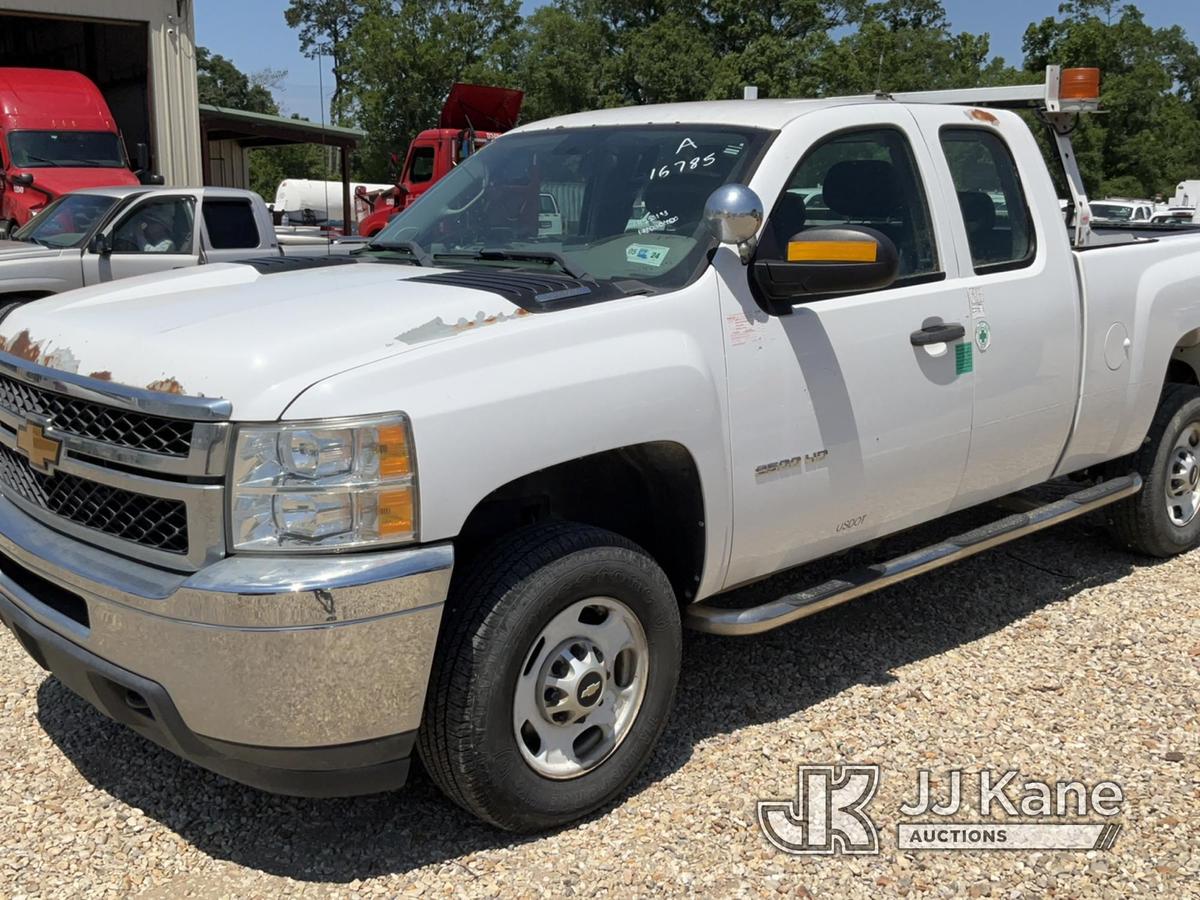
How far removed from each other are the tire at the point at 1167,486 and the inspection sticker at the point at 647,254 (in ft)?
9.70

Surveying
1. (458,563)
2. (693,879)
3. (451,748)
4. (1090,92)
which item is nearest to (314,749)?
(451,748)

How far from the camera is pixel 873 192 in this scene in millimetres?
4227

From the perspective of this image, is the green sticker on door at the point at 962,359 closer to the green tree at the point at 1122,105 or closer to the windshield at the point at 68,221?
the windshield at the point at 68,221

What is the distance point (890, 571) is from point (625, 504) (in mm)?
1056

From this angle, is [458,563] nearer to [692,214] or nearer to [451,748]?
[451,748]

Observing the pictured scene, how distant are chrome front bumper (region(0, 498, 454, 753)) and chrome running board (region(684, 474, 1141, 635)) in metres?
1.10

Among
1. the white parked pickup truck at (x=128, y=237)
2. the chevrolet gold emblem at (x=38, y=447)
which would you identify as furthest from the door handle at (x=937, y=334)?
the white parked pickup truck at (x=128, y=237)

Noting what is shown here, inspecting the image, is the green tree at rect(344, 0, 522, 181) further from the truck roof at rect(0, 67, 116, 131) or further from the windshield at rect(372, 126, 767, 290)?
the windshield at rect(372, 126, 767, 290)

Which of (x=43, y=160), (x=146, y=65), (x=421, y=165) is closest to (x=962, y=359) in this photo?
(x=43, y=160)

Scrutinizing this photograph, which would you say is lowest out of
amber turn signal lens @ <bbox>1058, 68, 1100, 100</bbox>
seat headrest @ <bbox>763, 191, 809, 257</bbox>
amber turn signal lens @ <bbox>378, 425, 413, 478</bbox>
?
amber turn signal lens @ <bbox>378, 425, 413, 478</bbox>

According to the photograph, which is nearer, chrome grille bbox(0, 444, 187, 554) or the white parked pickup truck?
chrome grille bbox(0, 444, 187, 554)

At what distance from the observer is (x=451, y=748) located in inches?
121

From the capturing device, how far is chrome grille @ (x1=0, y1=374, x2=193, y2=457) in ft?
9.44
